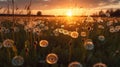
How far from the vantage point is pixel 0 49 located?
191 inches

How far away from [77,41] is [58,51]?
3.31 ft

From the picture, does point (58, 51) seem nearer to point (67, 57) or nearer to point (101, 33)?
point (67, 57)

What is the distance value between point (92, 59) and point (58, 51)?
57cm

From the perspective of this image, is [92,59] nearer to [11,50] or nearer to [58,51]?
[58,51]

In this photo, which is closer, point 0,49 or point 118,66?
point 118,66

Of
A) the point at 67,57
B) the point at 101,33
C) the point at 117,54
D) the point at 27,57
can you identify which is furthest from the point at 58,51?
the point at 101,33

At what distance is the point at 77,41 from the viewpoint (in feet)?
18.3

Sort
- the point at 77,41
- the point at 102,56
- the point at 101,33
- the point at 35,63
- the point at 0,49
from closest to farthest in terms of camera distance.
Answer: the point at 35,63
the point at 102,56
the point at 0,49
the point at 77,41
the point at 101,33

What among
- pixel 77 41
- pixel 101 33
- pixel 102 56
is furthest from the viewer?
pixel 101 33

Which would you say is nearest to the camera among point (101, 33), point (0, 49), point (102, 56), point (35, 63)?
point (35, 63)

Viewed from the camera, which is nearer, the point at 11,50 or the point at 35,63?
the point at 35,63

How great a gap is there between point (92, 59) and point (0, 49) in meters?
1.42

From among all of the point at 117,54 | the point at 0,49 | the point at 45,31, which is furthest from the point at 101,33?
the point at 0,49

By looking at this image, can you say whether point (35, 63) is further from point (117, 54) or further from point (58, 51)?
point (117, 54)
